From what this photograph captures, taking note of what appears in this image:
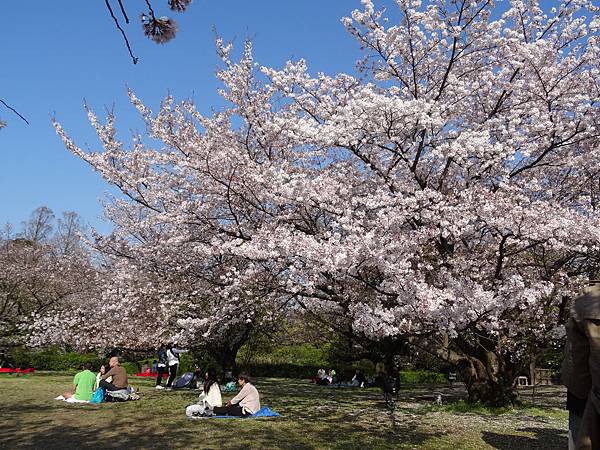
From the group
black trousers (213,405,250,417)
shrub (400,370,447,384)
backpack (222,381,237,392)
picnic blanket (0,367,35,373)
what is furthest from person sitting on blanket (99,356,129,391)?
shrub (400,370,447,384)

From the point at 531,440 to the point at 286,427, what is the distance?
3.46 meters

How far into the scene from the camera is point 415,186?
1033 centimetres

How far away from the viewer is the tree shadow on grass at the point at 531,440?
7167 mm

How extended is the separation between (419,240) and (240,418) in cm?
411

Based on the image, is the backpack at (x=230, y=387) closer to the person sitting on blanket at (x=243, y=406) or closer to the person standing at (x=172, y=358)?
the person standing at (x=172, y=358)

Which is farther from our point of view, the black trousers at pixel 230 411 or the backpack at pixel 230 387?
the backpack at pixel 230 387

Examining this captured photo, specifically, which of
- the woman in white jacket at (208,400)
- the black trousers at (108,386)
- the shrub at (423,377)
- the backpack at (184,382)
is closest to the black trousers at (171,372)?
the backpack at (184,382)

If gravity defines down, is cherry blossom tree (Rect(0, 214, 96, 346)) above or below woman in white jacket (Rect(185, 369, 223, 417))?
above

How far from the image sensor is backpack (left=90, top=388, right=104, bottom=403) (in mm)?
10969

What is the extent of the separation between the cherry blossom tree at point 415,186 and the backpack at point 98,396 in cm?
211

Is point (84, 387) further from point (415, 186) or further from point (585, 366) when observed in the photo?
point (585, 366)

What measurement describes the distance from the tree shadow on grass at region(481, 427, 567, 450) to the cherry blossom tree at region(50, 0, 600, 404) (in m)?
1.68

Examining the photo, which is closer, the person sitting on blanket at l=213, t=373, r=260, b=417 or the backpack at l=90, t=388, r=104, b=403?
the person sitting on blanket at l=213, t=373, r=260, b=417

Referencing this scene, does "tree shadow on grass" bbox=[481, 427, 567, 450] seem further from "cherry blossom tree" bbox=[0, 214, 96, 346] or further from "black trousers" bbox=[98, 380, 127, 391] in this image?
"cherry blossom tree" bbox=[0, 214, 96, 346]
